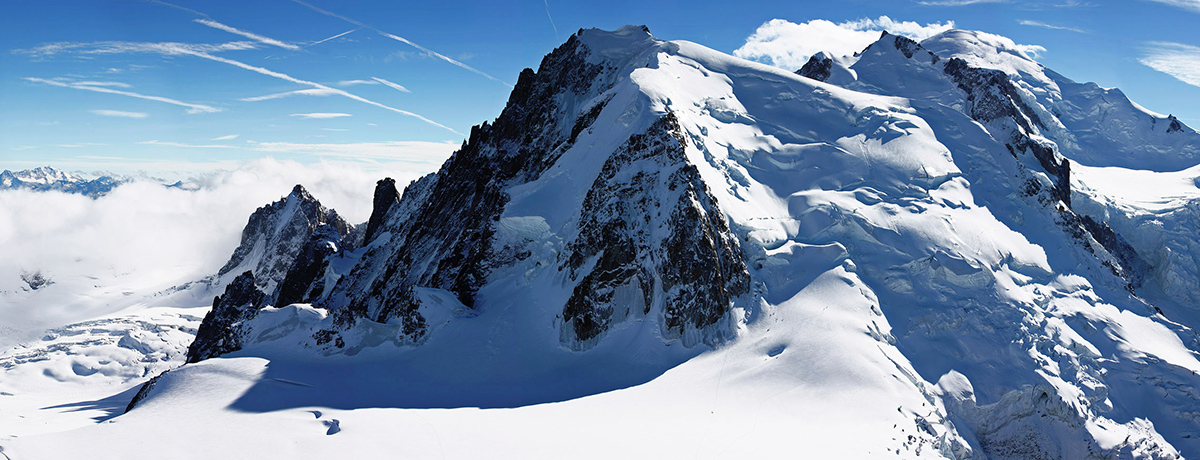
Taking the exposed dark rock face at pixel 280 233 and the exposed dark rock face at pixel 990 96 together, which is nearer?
the exposed dark rock face at pixel 990 96

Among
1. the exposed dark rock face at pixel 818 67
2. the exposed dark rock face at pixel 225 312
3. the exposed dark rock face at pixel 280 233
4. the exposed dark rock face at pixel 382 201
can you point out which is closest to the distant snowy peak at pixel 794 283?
the exposed dark rock face at pixel 818 67

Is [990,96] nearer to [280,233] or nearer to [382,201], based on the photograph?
[382,201]

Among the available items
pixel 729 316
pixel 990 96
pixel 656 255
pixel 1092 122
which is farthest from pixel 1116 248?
pixel 656 255

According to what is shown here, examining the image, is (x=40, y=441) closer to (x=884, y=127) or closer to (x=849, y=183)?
(x=849, y=183)

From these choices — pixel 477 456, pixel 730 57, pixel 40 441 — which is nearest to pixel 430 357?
pixel 477 456

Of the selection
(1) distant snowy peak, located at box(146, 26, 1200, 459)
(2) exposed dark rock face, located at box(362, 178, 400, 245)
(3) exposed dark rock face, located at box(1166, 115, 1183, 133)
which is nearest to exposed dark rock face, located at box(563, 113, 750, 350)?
(1) distant snowy peak, located at box(146, 26, 1200, 459)

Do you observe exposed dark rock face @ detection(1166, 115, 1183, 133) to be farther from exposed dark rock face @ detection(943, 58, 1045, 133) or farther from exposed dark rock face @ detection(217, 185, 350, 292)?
exposed dark rock face @ detection(217, 185, 350, 292)

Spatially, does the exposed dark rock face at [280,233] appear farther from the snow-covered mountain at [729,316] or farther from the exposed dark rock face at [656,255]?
the exposed dark rock face at [656,255]
